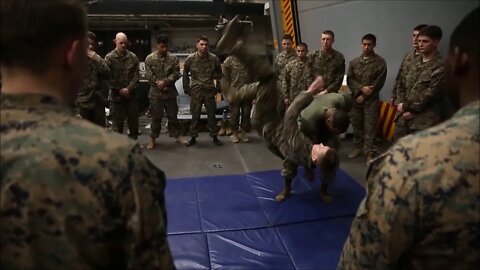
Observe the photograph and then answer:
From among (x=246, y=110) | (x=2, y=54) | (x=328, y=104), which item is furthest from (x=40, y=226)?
(x=246, y=110)

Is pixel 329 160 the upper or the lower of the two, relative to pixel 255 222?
upper

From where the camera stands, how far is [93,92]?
4.87 meters

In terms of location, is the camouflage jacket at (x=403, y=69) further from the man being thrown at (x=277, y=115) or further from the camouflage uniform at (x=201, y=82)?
the camouflage uniform at (x=201, y=82)

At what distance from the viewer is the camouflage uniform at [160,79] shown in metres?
5.79

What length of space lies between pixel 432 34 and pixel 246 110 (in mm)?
3532

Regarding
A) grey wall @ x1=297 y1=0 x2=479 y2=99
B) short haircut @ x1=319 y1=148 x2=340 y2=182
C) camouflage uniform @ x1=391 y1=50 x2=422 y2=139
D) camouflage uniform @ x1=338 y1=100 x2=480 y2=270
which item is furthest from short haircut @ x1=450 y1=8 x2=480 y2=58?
grey wall @ x1=297 y1=0 x2=479 y2=99

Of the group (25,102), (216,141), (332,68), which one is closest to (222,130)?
(216,141)

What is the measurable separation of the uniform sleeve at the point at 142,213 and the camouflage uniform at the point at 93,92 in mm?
4137

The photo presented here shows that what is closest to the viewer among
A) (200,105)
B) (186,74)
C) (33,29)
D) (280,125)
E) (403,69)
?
(33,29)

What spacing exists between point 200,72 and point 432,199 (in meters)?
5.36

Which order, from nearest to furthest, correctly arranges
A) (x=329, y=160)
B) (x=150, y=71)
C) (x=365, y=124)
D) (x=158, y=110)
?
(x=329, y=160) → (x=365, y=124) → (x=150, y=71) → (x=158, y=110)

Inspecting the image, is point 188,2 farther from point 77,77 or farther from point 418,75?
point 77,77

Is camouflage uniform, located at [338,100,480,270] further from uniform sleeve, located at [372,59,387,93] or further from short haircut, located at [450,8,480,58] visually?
uniform sleeve, located at [372,59,387,93]

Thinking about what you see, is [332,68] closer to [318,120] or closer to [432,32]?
[432,32]
